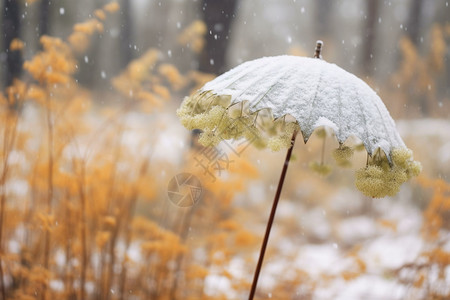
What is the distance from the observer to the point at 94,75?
12.4m

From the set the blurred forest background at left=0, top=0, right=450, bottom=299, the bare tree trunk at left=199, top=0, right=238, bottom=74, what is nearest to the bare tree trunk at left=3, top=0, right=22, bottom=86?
the blurred forest background at left=0, top=0, right=450, bottom=299

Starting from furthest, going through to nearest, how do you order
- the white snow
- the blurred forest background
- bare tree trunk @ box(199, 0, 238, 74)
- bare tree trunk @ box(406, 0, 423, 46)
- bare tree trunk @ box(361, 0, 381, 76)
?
bare tree trunk @ box(406, 0, 423, 46)
bare tree trunk @ box(361, 0, 381, 76)
bare tree trunk @ box(199, 0, 238, 74)
the blurred forest background
the white snow

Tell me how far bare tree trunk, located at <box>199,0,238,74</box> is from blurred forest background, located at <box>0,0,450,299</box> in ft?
0.04

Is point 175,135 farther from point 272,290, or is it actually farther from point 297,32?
point 297,32

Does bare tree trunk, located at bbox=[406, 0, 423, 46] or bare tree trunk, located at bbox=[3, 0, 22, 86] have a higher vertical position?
bare tree trunk, located at bbox=[406, 0, 423, 46]

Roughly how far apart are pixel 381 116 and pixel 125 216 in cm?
215

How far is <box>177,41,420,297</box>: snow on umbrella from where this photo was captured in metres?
1.14

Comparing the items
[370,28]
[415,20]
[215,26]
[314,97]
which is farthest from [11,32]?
[415,20]

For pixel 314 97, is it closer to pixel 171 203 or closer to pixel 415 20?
pixel 171 203

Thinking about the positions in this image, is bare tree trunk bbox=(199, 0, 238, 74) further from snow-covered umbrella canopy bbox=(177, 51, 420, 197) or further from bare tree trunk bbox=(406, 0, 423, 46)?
bare tree trunk bbox=(406, 0, 423, 46)

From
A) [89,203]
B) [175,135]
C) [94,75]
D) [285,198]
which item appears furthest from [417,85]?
[94,75]

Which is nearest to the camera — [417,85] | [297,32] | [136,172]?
[136,172]

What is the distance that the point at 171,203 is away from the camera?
12.2ft

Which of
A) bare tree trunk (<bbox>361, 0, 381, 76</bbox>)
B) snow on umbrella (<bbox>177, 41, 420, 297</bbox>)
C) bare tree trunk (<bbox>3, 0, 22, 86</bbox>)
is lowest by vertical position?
snow on umbrella (<bbox>177, 41, 420, 297</bbox>)
